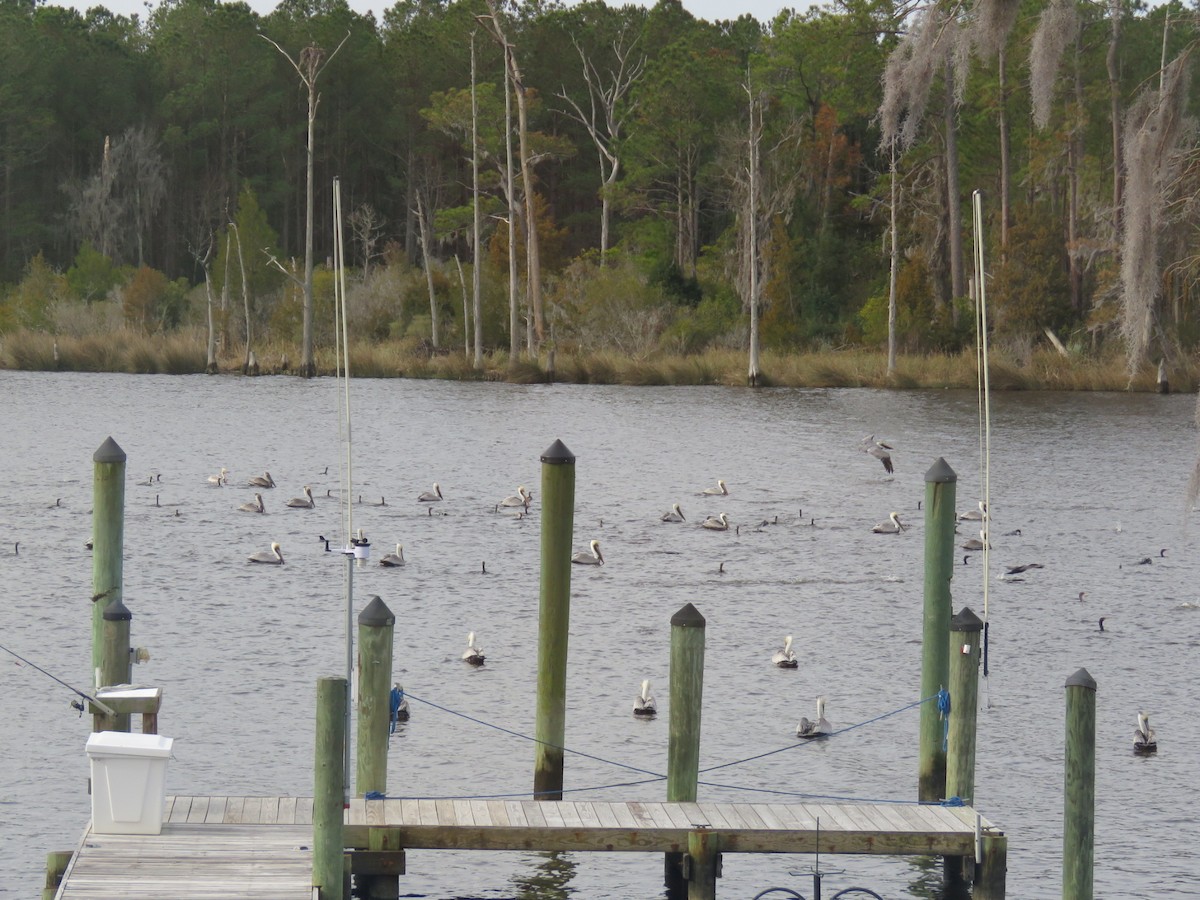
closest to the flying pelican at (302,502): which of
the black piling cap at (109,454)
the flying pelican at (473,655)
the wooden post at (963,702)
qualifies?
the flying pelican at (473,655)

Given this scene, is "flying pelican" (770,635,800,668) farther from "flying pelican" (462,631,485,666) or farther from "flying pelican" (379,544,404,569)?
"flying pelican" (379,544,404,569)

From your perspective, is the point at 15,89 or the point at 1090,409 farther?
the point at 15,89

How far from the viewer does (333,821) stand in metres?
→ 11.7

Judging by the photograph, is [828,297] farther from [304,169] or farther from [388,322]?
[304,169]

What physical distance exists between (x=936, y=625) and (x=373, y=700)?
15.0 ft

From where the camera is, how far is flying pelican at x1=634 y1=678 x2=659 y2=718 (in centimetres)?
1936

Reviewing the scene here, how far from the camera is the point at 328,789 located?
38.2 feet

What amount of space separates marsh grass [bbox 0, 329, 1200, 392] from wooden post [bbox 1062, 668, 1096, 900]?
50212 millimetres

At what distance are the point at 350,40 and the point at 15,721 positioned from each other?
86.7m

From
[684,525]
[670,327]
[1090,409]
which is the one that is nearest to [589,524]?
[684,525]

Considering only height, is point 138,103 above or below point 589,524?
above

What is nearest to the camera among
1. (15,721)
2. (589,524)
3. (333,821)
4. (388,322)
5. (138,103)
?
(333,821)

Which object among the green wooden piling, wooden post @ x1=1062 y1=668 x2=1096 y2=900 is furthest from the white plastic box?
wooden post @ x1=1062 y1=668 x2=1096 y2=900

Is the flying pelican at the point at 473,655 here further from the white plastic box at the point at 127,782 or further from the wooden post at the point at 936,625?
the white plastic box at the point at 127,782
